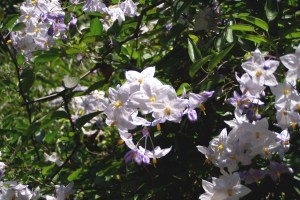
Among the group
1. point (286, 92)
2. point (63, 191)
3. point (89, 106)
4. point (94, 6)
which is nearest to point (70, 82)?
point (94, 6)

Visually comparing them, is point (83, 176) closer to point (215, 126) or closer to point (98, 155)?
point (98, 155)

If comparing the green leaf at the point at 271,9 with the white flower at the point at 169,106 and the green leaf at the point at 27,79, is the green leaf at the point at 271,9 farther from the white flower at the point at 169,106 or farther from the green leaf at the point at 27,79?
the green leaf at the point at 27,79

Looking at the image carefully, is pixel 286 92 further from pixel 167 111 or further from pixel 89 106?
pixel 89 106

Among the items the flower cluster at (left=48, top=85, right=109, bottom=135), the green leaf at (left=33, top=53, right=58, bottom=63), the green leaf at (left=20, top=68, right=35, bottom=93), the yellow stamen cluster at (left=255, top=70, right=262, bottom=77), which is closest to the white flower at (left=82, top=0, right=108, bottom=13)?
the green leaf at (left=33, top=53, right=58, bottom=63)

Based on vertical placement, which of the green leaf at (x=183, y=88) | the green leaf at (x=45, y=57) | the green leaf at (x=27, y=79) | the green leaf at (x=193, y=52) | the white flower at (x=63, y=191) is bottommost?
the white flower at (x=63, y=191)

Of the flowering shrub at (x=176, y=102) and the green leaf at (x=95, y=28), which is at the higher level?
the green leaf at (x=95, y=28)

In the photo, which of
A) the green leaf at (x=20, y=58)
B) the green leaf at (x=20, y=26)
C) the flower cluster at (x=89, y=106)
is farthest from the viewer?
the flower cluster at (x=89, y=106)

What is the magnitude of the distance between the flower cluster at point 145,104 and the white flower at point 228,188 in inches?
6.7

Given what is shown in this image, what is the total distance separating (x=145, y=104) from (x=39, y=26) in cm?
74

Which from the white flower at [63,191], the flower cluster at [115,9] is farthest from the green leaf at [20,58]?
the white flower at [63,191]

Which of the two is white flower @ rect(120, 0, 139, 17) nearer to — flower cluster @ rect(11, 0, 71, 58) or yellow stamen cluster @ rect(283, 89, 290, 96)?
flower cluster @ rect(11, 0, 71, 58)

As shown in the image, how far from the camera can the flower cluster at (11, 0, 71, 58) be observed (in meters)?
1.52

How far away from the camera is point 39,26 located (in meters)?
1.64

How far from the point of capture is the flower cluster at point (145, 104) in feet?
3.50
